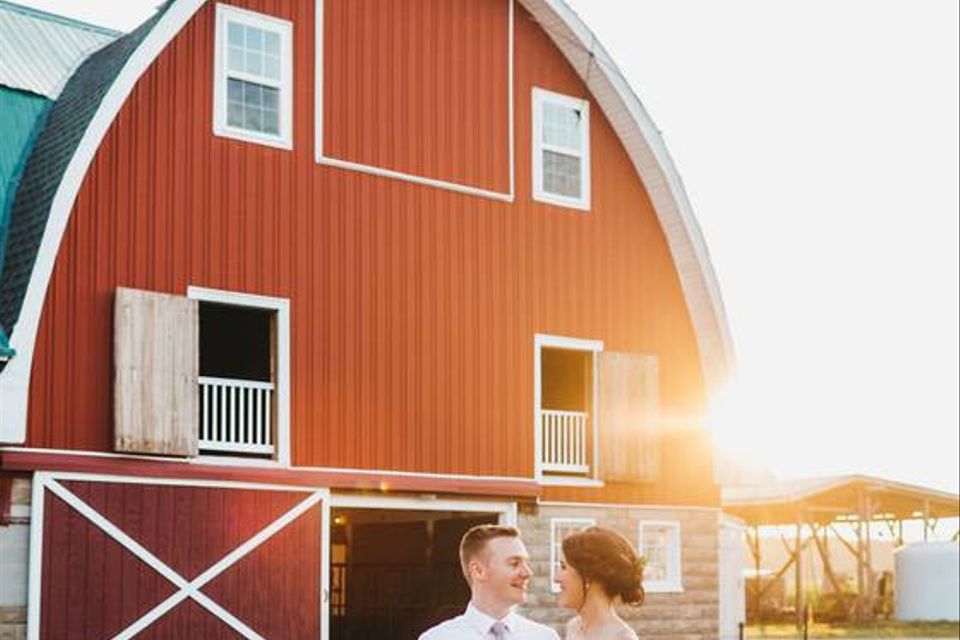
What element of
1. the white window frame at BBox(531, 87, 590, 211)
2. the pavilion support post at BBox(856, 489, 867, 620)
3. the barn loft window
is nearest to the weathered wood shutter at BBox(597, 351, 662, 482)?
the white window frame at BBox(531, 87, 590, 211)

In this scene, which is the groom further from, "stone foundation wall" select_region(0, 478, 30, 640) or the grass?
the grass

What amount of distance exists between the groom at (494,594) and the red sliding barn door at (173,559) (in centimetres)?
1052

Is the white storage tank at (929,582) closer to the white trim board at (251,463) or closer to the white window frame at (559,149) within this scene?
the white window frame at (559,149)

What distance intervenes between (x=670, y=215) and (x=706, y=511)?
14.3 ft

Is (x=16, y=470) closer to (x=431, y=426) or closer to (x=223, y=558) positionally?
(x=223, y=558)

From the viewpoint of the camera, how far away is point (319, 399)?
1988cm

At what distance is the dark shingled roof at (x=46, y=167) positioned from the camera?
57.7 feet

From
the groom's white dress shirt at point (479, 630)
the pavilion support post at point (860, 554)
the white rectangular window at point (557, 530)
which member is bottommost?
the pavilion support post at point (860, 554)

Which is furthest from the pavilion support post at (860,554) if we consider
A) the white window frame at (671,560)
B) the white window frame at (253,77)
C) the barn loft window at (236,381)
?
the white window frame at (253,77)

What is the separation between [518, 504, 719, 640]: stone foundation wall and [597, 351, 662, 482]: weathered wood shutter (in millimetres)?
596

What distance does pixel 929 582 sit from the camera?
45312 millimetres

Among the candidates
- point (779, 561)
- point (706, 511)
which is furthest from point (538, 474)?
point (779, 561)

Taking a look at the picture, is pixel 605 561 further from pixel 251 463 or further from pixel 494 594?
pixel 251 463

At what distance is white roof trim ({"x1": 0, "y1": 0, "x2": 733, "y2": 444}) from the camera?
1725 cm
